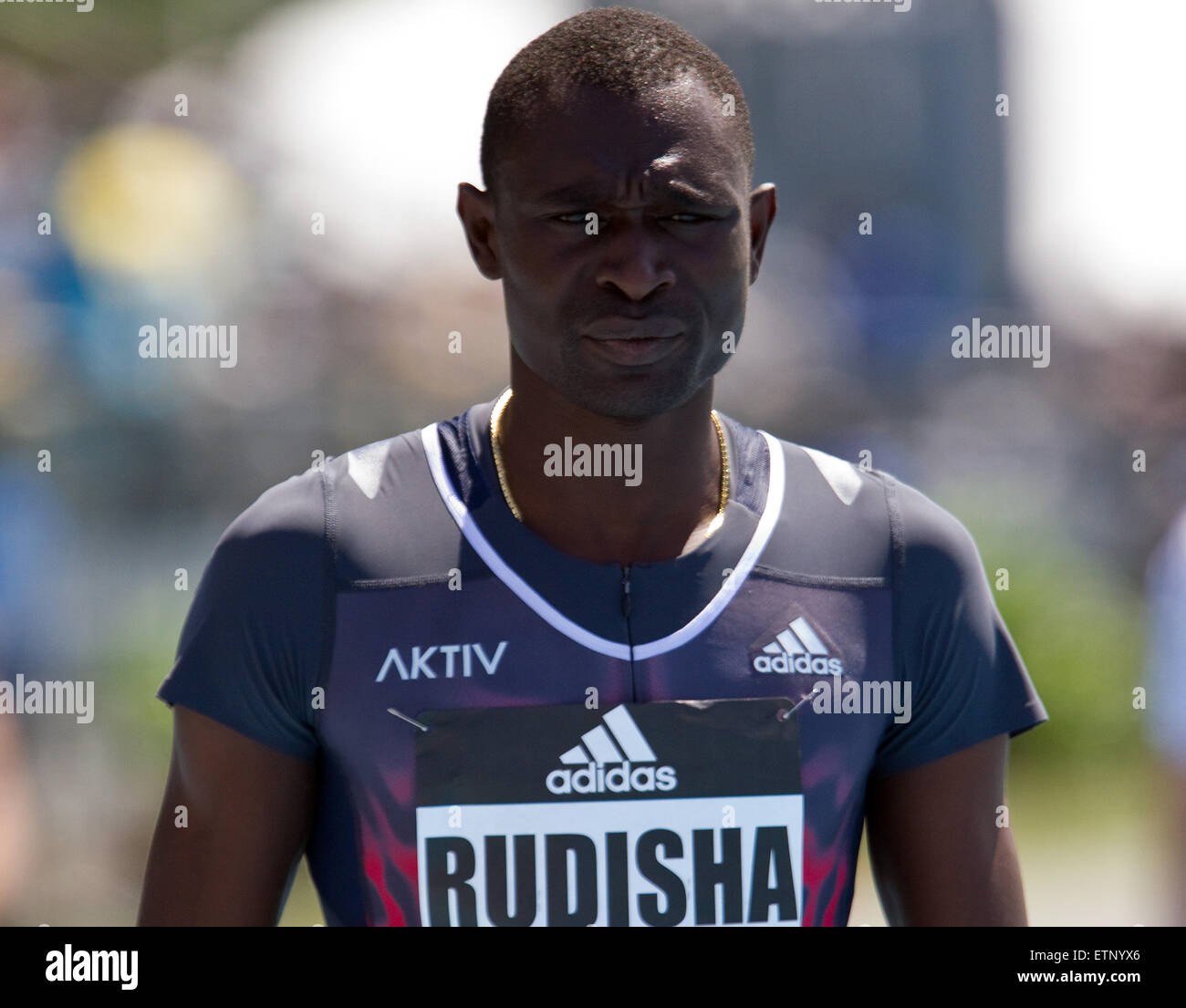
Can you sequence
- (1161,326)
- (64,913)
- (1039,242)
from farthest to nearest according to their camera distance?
(1039,242)
(1161,326)
(64,913)

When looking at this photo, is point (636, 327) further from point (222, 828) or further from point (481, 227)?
point (222, 828)


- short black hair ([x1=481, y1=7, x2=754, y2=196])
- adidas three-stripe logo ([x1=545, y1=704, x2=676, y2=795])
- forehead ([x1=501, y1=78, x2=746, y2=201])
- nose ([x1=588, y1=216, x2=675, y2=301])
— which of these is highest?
short black hair ([x1=481, y1=7, x2=754, y2=196])

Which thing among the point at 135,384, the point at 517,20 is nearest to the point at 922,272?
the point at 517,20

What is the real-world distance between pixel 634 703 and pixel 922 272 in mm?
6566

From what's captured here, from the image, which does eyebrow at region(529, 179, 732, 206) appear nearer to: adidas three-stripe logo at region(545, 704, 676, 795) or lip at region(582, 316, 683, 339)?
lip at region(582, 316, 683, 339)

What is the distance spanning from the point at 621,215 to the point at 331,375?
16.3ft

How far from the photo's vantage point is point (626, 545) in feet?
7.02

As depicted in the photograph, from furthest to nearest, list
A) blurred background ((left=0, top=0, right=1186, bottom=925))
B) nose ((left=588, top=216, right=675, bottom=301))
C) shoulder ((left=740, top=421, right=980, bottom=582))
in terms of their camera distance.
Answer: blurred background ((left=0, top=0, right=1186, bottom=925))
shoulder ((left=740, top=421, right=980, bottom=582))
nose ((left=588, top=216, right=675, bottom=301))

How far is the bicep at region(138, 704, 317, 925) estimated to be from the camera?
201cm

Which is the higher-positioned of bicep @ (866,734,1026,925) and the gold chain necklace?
the gold chain necklace

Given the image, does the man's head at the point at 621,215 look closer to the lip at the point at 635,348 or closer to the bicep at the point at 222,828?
the lip at the point at 635,348

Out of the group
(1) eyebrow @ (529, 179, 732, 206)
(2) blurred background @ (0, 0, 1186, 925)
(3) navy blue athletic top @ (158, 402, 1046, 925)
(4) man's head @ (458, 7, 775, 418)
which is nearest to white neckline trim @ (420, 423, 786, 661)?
(3) navy blue athletic top @ (158, 402, 1046, 925)
